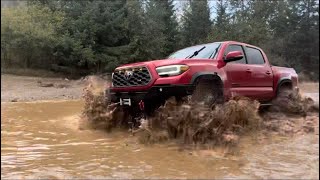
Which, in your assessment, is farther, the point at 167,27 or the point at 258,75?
the point at 167,27

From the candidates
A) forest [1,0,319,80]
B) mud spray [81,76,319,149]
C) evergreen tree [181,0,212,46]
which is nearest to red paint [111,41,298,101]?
mud spray [81,76,319,149]

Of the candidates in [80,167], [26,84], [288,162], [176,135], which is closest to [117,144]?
[176,135]

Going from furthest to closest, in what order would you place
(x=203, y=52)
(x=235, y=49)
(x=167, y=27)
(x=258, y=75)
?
(x=167, y=27) < (x=258, y=75) < (x=235, y=49) < (x=203, y=52)

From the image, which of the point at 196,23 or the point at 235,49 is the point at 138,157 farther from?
the point at 196,23

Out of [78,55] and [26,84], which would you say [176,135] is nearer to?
[78,55]

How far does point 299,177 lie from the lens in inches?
148

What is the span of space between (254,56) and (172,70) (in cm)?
222

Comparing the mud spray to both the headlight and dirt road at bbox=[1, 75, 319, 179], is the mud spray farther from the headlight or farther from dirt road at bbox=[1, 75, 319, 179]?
the headlight

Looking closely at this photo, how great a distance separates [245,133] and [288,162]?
1.36 meters

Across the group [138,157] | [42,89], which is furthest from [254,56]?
[42,89]

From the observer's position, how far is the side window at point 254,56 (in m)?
6.99

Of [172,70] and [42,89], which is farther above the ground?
[172,70]

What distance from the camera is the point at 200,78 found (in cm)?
569

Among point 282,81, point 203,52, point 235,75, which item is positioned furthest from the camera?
point 282,81
